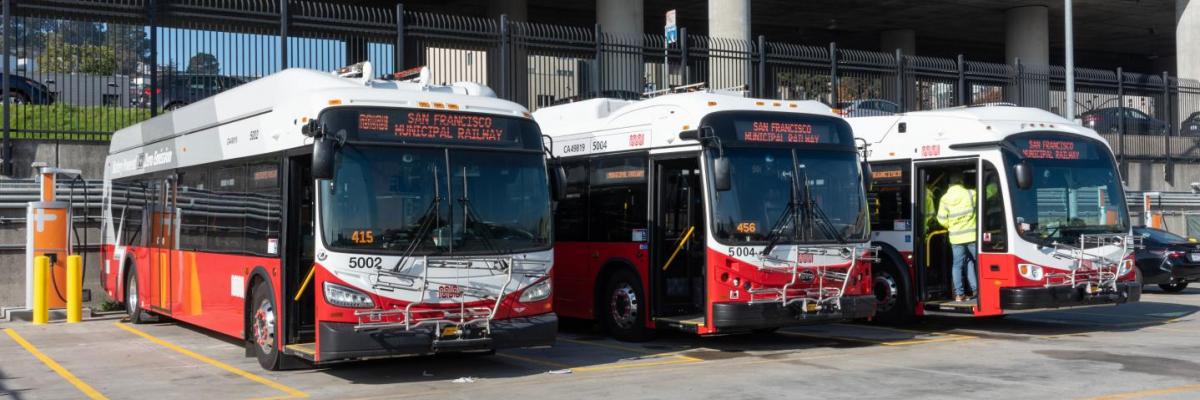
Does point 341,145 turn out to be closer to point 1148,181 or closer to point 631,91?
point 631,91

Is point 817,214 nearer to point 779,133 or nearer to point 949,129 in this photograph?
point 779,133

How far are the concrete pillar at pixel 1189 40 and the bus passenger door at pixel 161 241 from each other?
96.9 feet

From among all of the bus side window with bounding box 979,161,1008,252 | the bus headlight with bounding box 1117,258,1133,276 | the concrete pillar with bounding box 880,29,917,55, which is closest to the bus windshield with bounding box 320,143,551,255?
the bus side window with bounding box 979,161,1008,252

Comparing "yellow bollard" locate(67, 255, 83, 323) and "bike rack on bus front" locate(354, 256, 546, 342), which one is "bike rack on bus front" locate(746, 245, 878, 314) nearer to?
"bike rack on bus front" locate(354, 256, 546, 342)

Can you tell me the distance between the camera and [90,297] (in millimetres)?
18250

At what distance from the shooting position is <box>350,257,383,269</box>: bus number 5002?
10148 mm

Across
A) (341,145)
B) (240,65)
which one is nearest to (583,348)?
(341,145)

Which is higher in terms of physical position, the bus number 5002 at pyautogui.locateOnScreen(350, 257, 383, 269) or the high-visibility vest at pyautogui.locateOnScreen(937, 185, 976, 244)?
the high-visibility vest at pyautogui.locateOnScreen(937, 185, 976, 244)

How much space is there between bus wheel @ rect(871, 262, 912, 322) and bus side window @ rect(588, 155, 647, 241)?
3.76 metres

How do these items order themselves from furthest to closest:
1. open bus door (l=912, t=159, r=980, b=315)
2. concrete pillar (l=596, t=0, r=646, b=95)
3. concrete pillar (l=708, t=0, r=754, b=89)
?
concrete pillar (l=708, t=0, r=754, b=89) < concrete pillar (l=596, t=0, r=646, b=95) < open bus door (l=912, t=159, r=980, b=315)

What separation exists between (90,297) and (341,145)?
9.95 m

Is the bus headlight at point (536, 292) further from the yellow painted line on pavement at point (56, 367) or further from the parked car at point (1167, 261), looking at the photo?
the parked car at point (1167, 261)

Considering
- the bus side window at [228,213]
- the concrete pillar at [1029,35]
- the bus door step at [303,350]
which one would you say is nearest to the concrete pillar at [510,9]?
the concrete pillar at [1029,35]

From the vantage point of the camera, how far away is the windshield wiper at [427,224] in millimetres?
10320
